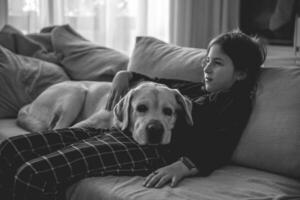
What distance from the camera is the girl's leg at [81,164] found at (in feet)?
5.03

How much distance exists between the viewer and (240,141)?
181cm

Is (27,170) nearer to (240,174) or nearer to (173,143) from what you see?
(173,143)

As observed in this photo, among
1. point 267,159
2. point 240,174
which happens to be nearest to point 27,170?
point 240,174

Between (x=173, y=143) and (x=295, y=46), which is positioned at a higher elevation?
(x=295, y=46)

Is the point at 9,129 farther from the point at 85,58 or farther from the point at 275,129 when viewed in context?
the point at 275,129

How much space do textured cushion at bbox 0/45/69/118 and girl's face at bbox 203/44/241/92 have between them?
121 cm

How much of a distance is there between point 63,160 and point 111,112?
0.60m

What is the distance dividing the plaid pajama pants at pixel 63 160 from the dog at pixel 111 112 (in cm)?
7

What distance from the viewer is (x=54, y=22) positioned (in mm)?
3770

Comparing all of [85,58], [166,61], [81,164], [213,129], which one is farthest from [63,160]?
[85,58]

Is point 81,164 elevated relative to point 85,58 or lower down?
lower down

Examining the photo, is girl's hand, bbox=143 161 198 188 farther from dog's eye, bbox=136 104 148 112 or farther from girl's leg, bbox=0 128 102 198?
girl's leg, bbox=0 128 102 198

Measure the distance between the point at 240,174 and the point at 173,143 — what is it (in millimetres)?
323

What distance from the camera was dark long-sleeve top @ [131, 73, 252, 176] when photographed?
67.5 inches
